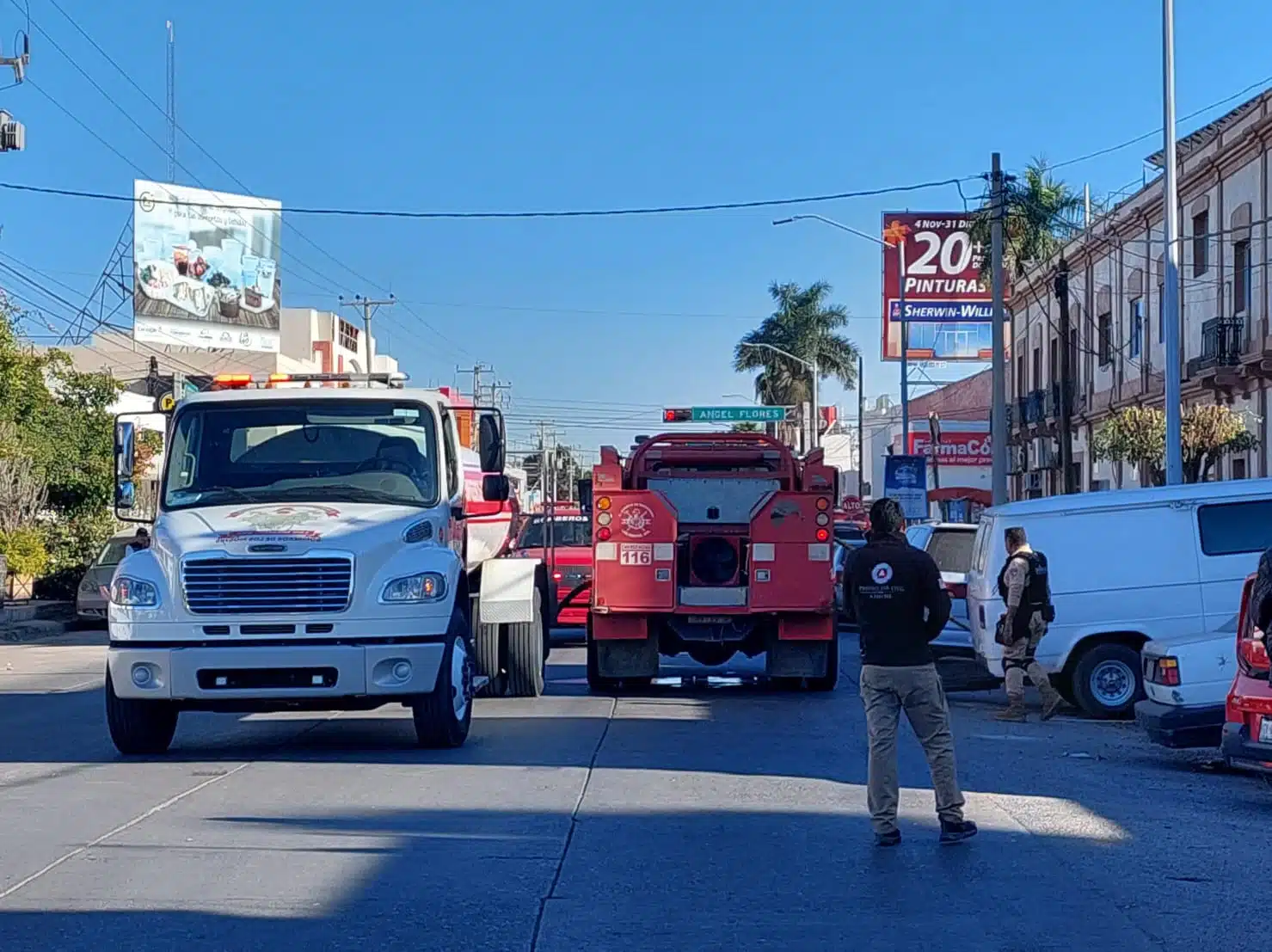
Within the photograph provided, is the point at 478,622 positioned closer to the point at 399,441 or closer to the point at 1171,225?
the point at 399,441

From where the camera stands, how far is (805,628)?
17.9 metres

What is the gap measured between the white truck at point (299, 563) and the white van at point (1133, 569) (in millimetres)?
5922

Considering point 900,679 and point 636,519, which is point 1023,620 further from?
point 900,679

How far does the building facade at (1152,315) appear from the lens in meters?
29.1

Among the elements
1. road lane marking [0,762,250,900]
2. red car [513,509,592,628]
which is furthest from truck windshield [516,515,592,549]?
road lane marking [0,762,250,900]

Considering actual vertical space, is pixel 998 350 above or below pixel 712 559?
→ above

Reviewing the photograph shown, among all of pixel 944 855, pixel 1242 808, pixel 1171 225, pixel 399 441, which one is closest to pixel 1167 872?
pixel 944 855

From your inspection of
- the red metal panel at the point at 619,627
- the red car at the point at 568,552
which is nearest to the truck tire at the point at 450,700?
the red metal panel at the point at 619,627

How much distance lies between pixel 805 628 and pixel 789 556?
0.82 m

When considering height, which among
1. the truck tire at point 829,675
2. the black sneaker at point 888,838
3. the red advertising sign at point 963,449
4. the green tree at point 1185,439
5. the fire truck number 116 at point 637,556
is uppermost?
the red advertising sign at point 963,449

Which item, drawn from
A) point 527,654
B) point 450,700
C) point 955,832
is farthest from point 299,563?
point 955,832

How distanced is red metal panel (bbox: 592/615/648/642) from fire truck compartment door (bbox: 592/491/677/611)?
0.25 m

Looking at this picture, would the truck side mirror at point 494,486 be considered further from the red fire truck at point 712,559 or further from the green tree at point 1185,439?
the green tree at point 1185,439

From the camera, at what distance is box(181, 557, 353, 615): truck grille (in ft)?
39.7
